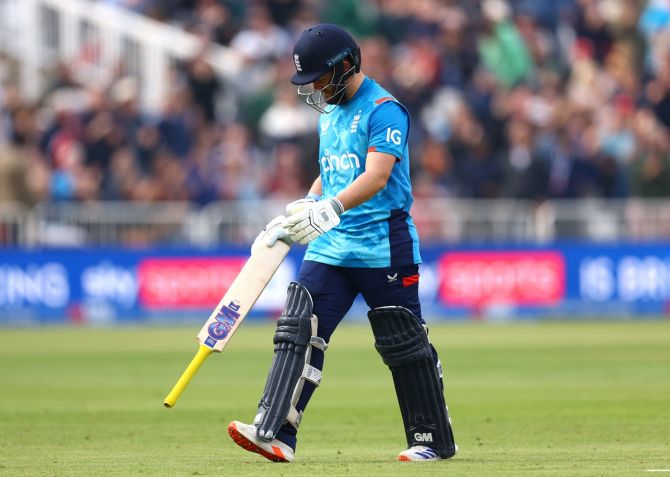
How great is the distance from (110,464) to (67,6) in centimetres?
2103

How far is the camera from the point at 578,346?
19078 mm

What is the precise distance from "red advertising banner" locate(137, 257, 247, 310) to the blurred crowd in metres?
1.09

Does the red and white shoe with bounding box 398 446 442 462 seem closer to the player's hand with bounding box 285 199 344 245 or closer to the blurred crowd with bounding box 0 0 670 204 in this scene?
the player's hand with bounding box 285 199 344 245

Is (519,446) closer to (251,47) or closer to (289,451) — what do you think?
(289,451)

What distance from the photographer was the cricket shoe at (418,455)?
8.58 metres

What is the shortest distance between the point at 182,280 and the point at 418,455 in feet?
53.6

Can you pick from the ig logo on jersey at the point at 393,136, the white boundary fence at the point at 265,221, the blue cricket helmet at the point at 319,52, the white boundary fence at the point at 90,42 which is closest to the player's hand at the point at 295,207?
the ig logo on jersey at the point at 393,136

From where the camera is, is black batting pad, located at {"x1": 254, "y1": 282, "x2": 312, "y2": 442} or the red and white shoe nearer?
black batting pad, located at {"x1": 254, "y1": 282, "x2": 312, "y2": 442}

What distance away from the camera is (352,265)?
8.60 m

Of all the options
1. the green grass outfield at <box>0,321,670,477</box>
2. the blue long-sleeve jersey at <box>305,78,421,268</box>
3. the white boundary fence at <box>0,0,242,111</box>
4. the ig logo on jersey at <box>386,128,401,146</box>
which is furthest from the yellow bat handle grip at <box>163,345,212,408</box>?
the white boundary fence at <box>0,0,242,111</box>

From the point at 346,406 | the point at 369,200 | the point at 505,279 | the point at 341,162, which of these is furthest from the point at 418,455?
the point at 505,279

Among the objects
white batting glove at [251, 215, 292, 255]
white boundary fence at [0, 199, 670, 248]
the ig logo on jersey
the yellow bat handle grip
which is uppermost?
the ig logo on jersey

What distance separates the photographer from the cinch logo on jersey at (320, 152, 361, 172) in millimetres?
8586

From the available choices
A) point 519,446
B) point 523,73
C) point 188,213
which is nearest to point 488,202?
point 523,73
